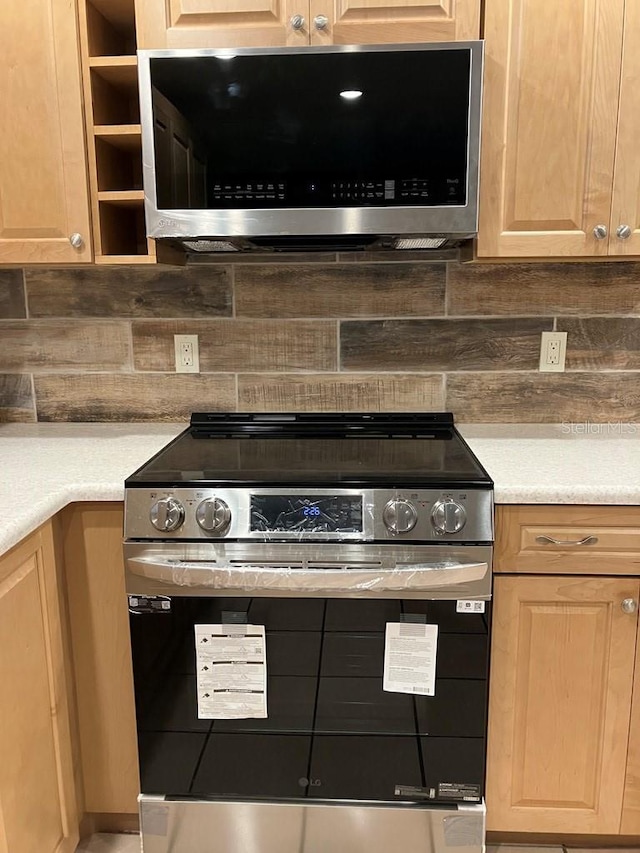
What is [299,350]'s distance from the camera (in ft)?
6.54

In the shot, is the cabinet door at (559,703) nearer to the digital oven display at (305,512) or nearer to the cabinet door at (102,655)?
the digital oven display at (305,512)

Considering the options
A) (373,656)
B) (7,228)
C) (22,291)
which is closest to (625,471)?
(373,656)

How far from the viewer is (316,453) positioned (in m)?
1.69

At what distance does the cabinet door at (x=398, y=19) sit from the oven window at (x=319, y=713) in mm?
1279

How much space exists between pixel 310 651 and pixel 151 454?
25.0 inches

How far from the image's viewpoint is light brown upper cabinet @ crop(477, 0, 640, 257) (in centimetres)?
151

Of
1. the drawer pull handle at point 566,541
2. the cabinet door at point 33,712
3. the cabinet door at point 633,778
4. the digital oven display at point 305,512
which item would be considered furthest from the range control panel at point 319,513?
the cabinet door at point 633,778

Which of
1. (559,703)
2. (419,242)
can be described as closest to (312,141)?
(419,242)

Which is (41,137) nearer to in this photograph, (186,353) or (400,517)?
(186,353)

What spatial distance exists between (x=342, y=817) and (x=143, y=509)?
854 millimetres

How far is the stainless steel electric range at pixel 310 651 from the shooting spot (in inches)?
55.7

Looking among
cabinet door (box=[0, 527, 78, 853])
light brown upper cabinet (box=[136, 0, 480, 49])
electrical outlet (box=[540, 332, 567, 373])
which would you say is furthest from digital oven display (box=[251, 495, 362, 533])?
light brown upper cabinet (box=[136, 0, 480, 49])

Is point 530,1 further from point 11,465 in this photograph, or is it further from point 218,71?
point 11,465

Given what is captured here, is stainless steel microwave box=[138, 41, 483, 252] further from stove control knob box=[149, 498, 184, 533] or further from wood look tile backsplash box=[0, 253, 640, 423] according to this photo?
stove control knob box=[149, 498, 184, 533]
